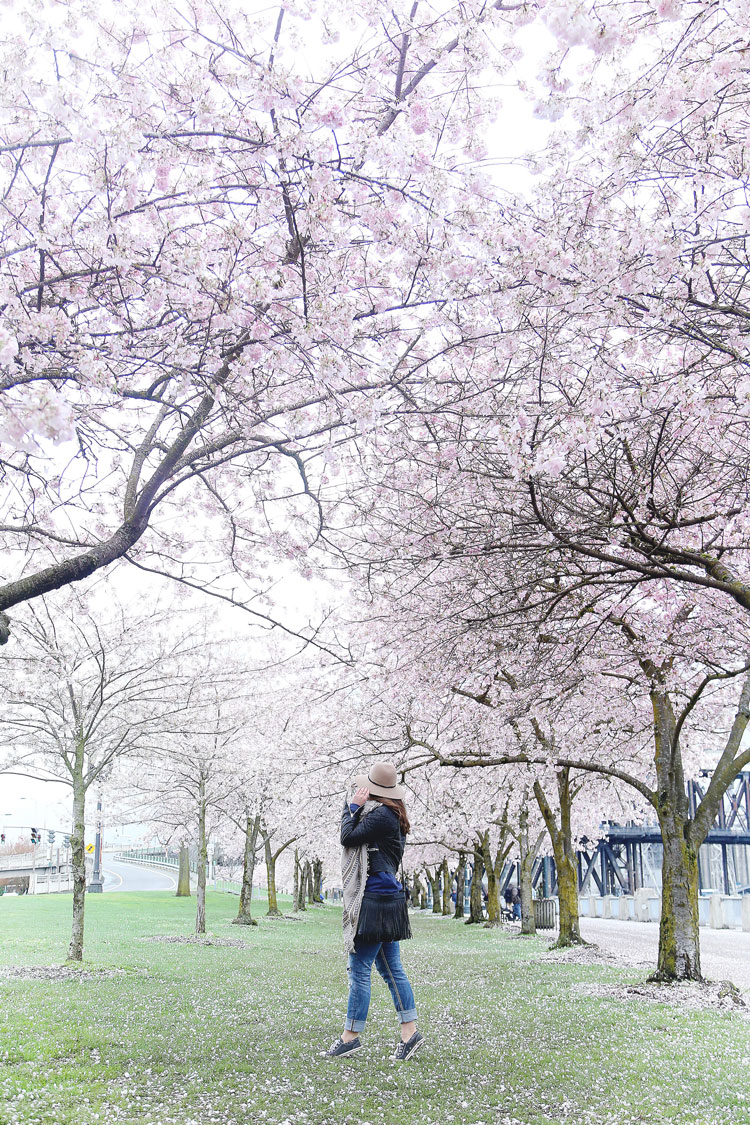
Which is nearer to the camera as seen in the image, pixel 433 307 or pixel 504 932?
pixel 433 307

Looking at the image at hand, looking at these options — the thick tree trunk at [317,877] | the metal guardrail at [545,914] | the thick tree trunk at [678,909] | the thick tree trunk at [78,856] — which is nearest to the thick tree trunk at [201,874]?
the thick tree trunk at [78,856]

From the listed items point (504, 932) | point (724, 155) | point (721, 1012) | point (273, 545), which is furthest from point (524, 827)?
point (724, 155)

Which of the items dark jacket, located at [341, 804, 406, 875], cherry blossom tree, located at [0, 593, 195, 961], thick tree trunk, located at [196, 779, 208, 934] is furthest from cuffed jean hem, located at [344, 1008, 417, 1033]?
thick tree trunk, located at [196, 779, 208, 934]

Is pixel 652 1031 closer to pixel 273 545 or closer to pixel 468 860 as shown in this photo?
pixel 273 545

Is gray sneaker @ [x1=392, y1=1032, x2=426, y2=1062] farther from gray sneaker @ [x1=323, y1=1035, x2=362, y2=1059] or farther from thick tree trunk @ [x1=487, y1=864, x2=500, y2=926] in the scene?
thick tree trunk @ [x1=487, y1=864, x2=500, y2=926]

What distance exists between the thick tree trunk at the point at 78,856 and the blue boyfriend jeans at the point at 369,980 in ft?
21.3

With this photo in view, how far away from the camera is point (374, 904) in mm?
5473

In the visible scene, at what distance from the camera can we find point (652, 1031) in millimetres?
6793

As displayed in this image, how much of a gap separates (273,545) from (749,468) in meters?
4.33

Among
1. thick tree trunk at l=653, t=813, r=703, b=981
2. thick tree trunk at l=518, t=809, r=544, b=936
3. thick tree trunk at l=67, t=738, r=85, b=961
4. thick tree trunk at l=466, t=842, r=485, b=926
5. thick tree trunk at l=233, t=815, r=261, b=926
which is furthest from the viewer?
thick tree trunk at l=466, t=842, r=485, b=926

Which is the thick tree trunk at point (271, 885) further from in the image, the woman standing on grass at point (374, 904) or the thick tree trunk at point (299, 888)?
the woman standing on grass at point (374, 904)

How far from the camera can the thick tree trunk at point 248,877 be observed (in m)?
24.2

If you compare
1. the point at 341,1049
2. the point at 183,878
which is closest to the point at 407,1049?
the point at 341,1049

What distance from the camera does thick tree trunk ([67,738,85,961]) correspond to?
36.7 feet
